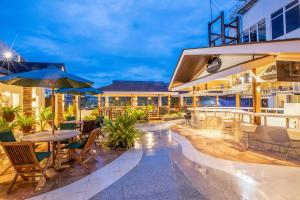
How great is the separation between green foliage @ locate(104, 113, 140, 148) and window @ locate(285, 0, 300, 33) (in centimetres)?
1080

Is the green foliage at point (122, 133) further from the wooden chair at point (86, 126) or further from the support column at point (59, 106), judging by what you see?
the support column at point (59, 106)

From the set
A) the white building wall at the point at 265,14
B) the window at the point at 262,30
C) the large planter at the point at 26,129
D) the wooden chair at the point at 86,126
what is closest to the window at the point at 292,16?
the white building wall at the point at 265,14

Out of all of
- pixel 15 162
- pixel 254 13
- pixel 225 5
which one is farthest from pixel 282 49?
pixel 225 5

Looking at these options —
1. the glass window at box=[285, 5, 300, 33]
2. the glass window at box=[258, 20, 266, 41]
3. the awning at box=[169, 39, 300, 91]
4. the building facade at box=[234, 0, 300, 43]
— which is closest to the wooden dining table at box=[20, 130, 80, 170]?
the awning at box=[169, 39, 300, 91]

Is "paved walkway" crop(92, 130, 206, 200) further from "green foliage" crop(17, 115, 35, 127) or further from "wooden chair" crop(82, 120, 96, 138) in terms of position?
"green foliage" crop(17, 115, 35, 127)

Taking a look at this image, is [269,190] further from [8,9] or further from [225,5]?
[8,9]

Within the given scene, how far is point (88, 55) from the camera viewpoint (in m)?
99.8

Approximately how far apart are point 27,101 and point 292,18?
16.0 meters

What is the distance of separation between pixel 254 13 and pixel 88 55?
3766 inches

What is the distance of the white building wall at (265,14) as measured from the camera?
11322 millimetres

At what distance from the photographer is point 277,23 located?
12.2 m

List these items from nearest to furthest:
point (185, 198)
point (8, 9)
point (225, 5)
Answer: point (185, 198) → point (225, 5) → point (8, 9)

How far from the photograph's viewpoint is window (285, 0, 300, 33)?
10.6m

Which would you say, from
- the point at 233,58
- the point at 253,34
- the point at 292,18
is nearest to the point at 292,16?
the point at 292,18
